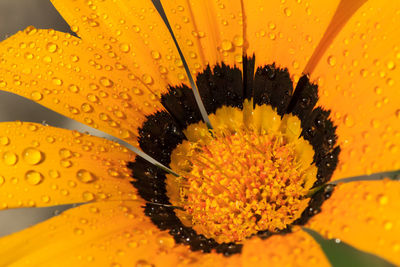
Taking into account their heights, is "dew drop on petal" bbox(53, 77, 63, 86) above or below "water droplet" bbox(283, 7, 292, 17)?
below

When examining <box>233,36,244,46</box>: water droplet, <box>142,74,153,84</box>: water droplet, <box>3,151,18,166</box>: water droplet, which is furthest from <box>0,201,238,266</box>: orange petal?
<box>233,36,244,46</box>: water droplet

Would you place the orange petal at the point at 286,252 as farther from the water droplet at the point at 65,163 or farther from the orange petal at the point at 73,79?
the orange petal at the point at 73,79

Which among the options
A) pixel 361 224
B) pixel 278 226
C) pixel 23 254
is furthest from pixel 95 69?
pixel 361 224

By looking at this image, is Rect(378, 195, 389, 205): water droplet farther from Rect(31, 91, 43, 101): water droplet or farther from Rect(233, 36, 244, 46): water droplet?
Rect(31, 91, 43, 101): water droplet

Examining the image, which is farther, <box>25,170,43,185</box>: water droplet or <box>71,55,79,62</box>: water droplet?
<box>71,55,79,62</box>: water droplet

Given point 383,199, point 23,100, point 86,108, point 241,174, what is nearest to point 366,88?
point 383,199

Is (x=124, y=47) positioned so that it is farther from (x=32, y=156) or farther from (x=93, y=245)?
(x=93, y=245)

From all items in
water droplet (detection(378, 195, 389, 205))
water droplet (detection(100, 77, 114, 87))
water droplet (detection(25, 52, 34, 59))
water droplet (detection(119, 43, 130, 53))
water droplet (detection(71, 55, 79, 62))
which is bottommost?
water droplet (detection(378, 195, 389, 205))

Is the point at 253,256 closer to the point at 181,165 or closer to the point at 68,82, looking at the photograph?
the point at 181,165
